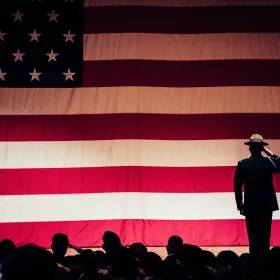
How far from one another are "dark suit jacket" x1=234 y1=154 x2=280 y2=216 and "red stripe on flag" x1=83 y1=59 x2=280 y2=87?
2.10 m

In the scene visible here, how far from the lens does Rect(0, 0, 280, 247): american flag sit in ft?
19.1

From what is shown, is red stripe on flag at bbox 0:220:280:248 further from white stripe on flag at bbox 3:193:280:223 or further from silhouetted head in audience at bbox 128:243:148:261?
silhouetted head in audience at bbox 128:243:148:261

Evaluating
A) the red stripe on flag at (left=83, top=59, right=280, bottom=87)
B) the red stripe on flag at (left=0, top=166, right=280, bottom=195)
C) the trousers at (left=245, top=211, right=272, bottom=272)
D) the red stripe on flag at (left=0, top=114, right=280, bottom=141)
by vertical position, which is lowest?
the trousers at (left=245, top=211, right=272, bottom=272)

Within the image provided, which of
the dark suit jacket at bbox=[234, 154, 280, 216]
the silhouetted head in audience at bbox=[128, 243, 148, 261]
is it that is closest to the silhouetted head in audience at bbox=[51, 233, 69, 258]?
the silhouetted head in audience at bbox=[128, 243, 148, 261]

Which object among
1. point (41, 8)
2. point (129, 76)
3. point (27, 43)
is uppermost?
point (41, 8)

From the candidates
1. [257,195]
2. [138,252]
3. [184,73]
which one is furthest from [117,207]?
[138,252]

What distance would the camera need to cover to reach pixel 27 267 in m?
1.08

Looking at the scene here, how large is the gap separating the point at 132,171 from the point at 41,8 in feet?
7.44

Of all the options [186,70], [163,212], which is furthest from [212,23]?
[163,212]

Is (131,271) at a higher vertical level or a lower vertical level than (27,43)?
lower

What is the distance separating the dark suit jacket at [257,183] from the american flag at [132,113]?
170 centimetres

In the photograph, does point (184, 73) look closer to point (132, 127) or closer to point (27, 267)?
point (132, 127)

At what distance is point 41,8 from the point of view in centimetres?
619

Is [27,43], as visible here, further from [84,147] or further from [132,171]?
[132,171]
